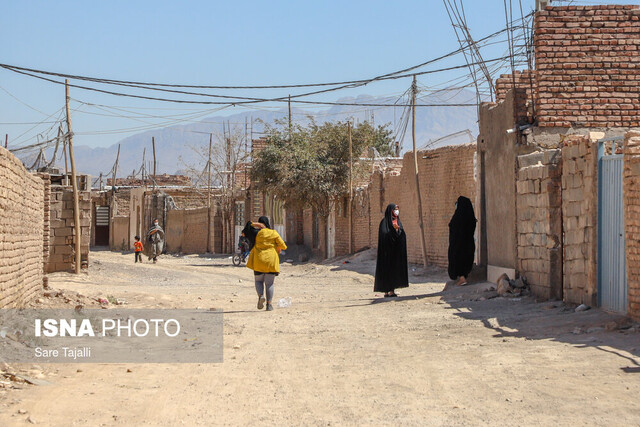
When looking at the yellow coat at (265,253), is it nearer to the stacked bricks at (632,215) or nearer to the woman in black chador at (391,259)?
the woman in black chador at (391,259)

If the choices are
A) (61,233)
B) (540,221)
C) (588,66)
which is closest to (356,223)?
(61,233)

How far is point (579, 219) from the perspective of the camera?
10.1 m

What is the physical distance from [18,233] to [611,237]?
7.19 m

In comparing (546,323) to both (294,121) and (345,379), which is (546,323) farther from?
(294,121)

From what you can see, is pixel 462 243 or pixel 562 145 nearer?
pixel 562 145

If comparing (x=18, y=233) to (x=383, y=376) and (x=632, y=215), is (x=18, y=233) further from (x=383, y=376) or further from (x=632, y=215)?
(x=632, y=215)

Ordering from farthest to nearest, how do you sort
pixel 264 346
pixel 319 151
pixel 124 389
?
pixel 319 151 → pixel 264 346 → pixel 124 389

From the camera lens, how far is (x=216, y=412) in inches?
220

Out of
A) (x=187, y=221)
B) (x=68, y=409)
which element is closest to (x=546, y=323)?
(x=68, y=409)

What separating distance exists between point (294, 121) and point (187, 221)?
44.9 feet

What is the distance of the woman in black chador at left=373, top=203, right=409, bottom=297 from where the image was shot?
13789mm

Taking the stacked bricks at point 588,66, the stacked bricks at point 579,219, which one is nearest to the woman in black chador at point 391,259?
the stacked bricks at point 588,66

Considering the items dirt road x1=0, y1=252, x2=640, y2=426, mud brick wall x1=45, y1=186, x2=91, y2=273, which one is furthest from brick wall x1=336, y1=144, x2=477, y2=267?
mud brick wall x1=45, y1=186, x2=91, y2=273

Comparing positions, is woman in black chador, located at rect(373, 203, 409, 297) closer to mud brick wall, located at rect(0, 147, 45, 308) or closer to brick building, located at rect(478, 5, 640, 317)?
brick building, located at rect(478, 5, 640, 317)
